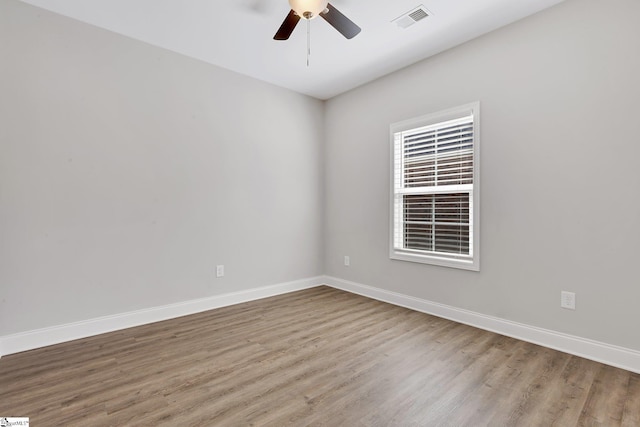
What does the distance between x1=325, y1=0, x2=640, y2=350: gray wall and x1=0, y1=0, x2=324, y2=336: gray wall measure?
6.72ft

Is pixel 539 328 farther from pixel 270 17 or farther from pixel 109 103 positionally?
pixel 109 103

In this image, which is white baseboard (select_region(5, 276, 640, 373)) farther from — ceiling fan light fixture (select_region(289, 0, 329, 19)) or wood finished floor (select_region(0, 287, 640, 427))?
ceiling fan light fixture (select_region(289, 0, 329, 19))

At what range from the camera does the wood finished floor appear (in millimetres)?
1692

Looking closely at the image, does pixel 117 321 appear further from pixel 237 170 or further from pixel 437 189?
pixel 437 189

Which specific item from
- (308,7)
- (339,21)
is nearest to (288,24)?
Answer: (308,7)

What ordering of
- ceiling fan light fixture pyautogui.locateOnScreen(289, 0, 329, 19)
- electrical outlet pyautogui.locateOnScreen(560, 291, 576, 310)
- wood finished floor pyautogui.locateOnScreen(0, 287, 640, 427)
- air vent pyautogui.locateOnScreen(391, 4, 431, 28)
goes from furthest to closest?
air vent pyautogui.locateOnScreen(391, 4, 431, 28), electrical outlet pyautogui.locateOnScreen(560, 291, 576, 310), ceiling fan light fixture pyautogui.locateOnScreen(289, 0, 329, 19), wood finished floor pyautogui.locateOnScreen(0, 287, 640, 427)

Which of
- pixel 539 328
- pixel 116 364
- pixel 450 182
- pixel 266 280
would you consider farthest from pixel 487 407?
pixel 266 280

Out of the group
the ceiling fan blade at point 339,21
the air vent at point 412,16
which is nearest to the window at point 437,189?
the air vent at point 412,16

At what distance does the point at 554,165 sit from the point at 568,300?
1.11 metres

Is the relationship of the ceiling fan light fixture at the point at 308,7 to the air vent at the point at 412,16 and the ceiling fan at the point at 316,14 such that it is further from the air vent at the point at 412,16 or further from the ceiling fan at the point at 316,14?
the air vent at the point at 412,16

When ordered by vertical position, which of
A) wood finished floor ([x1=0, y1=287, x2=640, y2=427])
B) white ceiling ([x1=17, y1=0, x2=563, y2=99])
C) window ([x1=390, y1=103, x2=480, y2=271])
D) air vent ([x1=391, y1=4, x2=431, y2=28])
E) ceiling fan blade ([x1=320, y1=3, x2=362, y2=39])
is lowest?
wood finished floor ([x1=0, y1=287, x2=640, y2=427])

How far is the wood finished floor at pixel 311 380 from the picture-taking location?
1.69m

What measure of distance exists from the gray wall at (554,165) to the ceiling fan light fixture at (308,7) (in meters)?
1.71

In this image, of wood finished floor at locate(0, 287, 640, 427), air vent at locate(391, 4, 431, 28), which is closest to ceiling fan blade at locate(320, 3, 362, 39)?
air vent at locate(391, 4, 431, 28)
